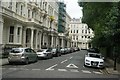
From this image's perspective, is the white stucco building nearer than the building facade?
No

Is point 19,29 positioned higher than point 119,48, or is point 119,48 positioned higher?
point 19,29

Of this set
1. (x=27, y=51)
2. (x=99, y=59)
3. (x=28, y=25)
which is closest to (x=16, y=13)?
(x=28, y=25)

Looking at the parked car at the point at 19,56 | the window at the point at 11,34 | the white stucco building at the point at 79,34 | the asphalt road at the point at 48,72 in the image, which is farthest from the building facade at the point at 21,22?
the white stucco building at the point at 79,34

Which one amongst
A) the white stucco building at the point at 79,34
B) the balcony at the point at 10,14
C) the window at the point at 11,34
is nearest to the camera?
the balcony at the point at 10,14

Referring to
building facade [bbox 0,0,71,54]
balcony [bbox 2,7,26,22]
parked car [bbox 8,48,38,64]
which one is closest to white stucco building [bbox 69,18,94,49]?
building facade [bbox 0,0,71,54]

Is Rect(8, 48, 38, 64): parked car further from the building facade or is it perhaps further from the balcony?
the balcony

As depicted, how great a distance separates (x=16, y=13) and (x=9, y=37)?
11.6ft

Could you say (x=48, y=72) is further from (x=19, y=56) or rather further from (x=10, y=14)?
(x=10, y=14)

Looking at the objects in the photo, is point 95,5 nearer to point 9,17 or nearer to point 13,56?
point 13,56

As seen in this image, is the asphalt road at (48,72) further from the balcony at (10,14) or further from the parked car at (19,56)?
the balcony at (10,14)

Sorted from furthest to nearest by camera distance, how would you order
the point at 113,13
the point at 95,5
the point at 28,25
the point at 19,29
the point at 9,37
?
the point at 28,25, the point at 19,29, the point at 9,37, the point at 95,5, the point at 113,13

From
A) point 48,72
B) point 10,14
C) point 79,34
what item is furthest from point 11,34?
point 79,34

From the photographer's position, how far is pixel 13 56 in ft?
87.4

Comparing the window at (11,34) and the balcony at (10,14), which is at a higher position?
the balcony at (10,14)
